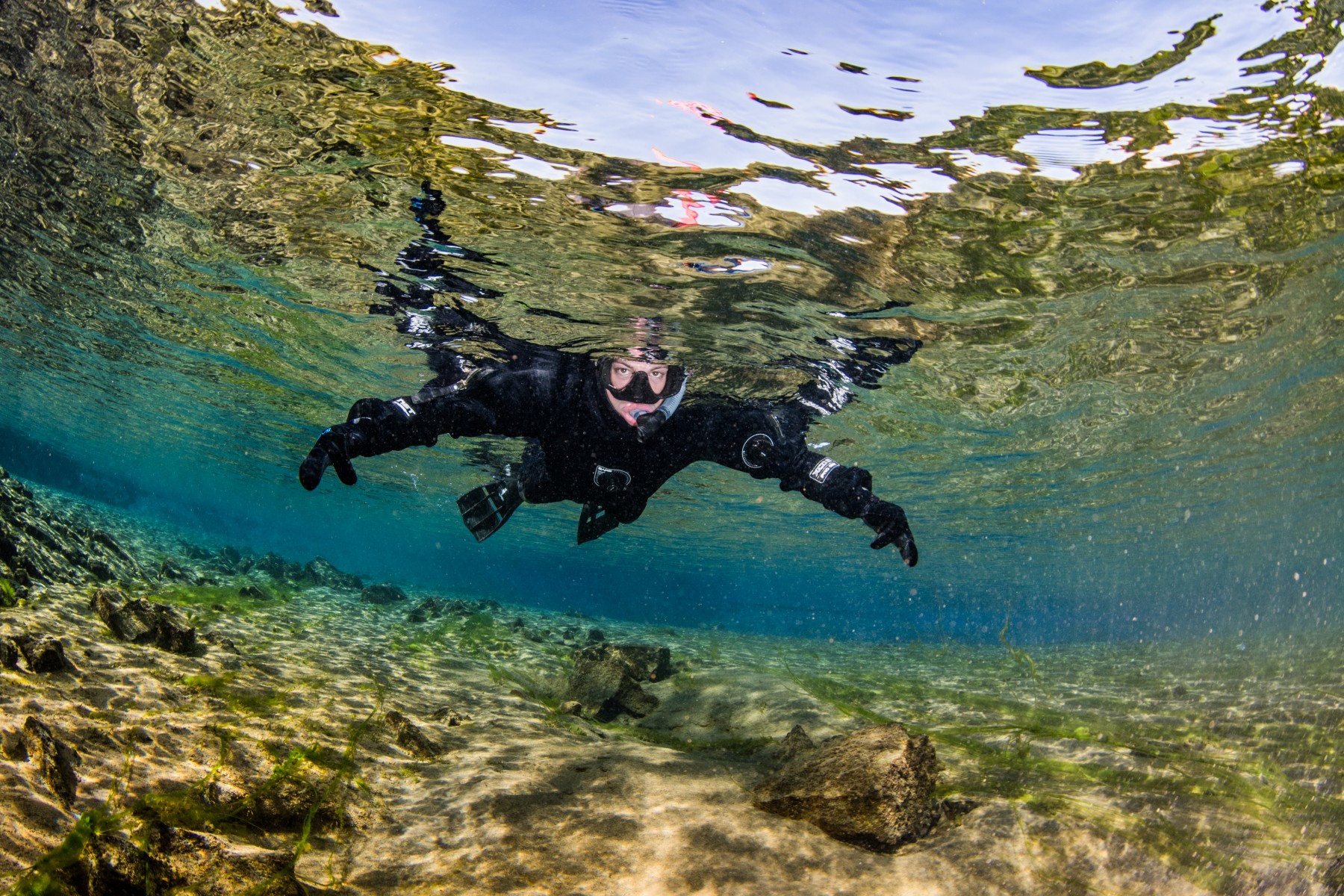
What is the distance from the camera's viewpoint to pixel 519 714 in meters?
6.72

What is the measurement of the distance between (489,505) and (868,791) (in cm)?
737

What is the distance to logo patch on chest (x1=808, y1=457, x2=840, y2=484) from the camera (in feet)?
21.9

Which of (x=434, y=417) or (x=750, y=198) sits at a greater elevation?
(x=750, y=198)

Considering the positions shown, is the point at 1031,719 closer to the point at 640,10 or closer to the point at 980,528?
the point at 640,10

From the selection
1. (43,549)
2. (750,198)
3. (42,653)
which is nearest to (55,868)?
(42,653)

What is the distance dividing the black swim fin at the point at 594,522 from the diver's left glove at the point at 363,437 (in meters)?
3.44

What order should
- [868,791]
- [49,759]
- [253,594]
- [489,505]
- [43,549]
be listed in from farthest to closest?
[253,594]
[489,505]
[43,549]
[868,791]
[49,759]

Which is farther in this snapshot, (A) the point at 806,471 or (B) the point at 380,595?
(B) the point at 380,595

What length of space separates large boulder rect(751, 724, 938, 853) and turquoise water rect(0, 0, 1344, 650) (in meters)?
3.48

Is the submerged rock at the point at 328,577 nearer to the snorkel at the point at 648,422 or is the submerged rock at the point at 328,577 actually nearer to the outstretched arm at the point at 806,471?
the snorkel at the point at 648,422

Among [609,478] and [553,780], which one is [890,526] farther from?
[553,780]

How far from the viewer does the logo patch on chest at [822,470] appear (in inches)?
263

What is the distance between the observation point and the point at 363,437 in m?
5.60

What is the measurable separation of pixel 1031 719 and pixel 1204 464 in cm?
1952
